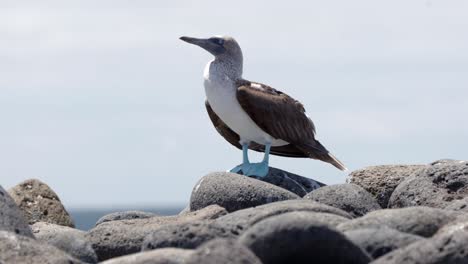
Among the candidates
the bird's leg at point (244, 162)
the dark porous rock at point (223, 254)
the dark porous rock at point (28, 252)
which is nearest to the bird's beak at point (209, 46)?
the bird's leg at point (244, 162)

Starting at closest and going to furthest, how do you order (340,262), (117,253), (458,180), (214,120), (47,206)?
(340,262), (117,253), (458,180), (47,206), (214,120)

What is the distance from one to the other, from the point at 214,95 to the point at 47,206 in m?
2.75

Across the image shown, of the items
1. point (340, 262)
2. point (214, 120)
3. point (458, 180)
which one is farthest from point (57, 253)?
point (214, 120)

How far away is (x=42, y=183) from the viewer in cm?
1489

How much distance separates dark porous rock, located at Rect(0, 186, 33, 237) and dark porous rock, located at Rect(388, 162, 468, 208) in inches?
177

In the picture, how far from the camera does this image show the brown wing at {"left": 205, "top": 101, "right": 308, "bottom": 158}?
16.9 m

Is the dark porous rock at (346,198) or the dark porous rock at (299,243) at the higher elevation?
the dark porous rock at (299,243)

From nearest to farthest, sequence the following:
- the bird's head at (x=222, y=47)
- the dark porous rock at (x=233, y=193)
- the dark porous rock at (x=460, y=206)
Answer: the dark porous rock at (x=460, y=206), the dark porous rock at (x=233, y=193), the bird's head at (x=222, y=47)

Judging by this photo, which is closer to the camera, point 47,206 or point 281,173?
point 47,206

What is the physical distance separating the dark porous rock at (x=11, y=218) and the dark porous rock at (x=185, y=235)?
5.47ft

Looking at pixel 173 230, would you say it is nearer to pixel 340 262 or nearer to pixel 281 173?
pixel 340 262

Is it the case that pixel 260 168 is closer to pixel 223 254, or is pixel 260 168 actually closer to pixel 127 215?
pixel 127 215

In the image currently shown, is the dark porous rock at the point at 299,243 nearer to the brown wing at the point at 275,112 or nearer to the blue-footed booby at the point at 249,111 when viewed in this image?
the blue-footed booby at the point at 249,111

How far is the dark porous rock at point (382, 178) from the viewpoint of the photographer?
15.1 metres
